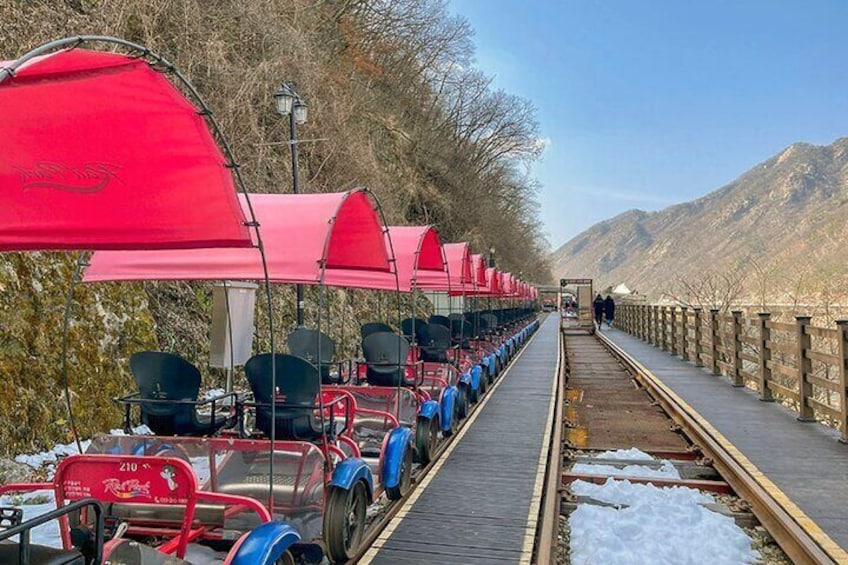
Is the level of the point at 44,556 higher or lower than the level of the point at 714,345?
higher

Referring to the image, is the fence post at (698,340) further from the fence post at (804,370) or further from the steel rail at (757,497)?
the fence post at (804,370)

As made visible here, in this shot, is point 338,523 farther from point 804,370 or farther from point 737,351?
point 737,351

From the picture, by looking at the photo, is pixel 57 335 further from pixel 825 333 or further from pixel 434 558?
pixel 825 333

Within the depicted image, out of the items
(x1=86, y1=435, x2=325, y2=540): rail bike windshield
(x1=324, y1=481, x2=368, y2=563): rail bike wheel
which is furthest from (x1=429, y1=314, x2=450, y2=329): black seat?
(x1=86, y1=435, x2=325, y2=540): rail bike windshield

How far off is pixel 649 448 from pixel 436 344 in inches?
133

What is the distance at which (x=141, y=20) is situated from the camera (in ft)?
36.7

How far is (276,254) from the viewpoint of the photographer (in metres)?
5.41

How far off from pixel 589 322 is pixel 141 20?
3020cm

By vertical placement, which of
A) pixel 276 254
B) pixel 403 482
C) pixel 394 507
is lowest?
pixel 394 507

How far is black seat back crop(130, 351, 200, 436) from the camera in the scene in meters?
4.55

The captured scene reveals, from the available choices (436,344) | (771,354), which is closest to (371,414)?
(436,344)

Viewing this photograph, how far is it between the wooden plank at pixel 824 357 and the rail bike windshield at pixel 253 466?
6682mm

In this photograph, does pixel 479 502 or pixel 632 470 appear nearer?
pixel 479 502

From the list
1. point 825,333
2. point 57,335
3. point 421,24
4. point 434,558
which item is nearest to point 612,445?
point 825,333
